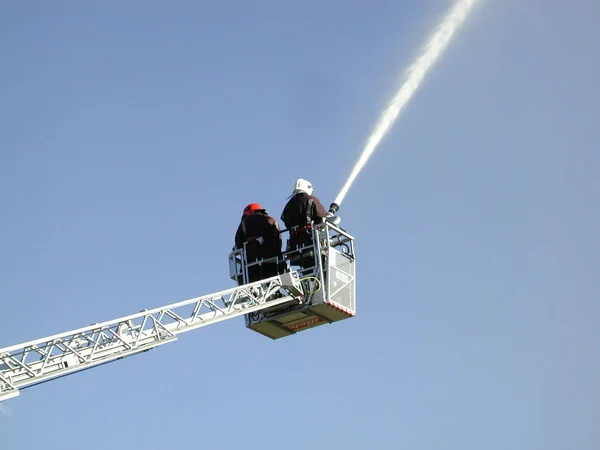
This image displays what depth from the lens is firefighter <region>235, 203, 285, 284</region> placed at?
31000 millimetres

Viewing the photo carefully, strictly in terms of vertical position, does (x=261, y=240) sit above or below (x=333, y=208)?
below

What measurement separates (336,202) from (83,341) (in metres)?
8.90

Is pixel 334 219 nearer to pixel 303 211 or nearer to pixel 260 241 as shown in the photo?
pixel 303 211

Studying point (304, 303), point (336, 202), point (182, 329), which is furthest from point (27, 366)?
point (336, 202)

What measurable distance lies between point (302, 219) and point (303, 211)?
211 mm

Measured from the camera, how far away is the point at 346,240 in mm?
31141

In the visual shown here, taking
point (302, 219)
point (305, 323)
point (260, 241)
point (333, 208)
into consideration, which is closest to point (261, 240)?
point (260, 241)

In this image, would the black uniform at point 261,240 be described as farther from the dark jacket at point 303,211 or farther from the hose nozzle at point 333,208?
the hose nozzle at point 333,208

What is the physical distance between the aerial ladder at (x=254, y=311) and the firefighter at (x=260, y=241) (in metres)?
0.15

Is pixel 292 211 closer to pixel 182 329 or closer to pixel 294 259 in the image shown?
pixel 294 259

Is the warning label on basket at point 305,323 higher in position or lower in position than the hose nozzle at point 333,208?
lower

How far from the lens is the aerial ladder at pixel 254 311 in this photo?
24.8 m

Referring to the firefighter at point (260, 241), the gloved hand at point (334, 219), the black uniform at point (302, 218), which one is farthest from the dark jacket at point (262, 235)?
the gloved hand at point (334, 219)

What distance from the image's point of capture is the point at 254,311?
29844 millimetres
